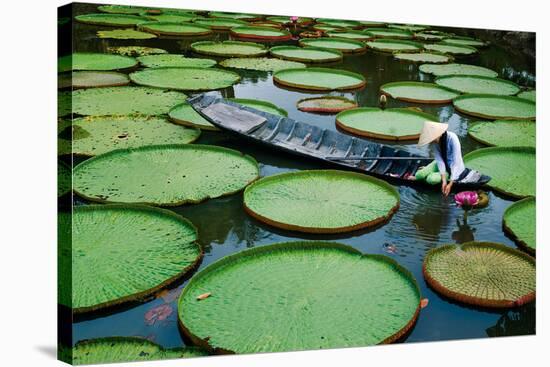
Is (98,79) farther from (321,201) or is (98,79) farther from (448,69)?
(448,69)

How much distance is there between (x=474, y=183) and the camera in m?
3.56

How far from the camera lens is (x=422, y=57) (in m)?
5.78

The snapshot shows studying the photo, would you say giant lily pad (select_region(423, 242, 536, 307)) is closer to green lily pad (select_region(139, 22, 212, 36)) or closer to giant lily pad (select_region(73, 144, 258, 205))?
giant lily pad (select_region(73, 144, 258, 205))

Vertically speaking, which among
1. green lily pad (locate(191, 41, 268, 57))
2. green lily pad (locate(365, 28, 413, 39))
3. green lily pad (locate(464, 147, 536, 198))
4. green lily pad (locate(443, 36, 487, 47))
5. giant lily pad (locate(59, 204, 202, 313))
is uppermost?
green lily pad (locate(443, 36, 487, 47))

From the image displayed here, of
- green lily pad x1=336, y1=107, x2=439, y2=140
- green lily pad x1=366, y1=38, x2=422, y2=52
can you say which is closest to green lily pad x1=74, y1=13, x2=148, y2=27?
green lily pad x1=366, y1=38, x2=422, y2=52

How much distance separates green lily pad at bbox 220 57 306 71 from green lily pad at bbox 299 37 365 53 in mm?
526

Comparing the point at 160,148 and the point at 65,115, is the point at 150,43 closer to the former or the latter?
the point at 160,148

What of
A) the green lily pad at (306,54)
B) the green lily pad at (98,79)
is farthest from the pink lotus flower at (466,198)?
the green lily pad at (98,79)

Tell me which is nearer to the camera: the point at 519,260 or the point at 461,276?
the point at 461,276

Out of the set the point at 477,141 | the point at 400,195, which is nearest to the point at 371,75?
the point at 477,141

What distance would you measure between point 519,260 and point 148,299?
1.97 meters

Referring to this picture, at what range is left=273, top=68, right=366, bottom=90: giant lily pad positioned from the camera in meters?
5.18

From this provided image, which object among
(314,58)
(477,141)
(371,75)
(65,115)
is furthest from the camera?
(314,58)

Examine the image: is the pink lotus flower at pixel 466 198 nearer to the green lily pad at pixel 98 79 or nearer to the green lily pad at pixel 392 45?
the green lily pad at pixel 392 45
